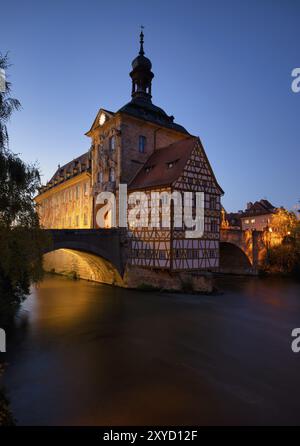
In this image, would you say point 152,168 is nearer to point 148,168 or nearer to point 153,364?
point 148,168

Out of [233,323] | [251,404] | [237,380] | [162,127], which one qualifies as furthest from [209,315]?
[162,127]

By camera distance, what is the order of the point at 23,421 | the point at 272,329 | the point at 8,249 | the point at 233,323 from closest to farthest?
the point at 23,421 < the point at 8,249 < the point at 272,329 < the point at 233,323

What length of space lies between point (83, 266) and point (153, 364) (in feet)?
61.0

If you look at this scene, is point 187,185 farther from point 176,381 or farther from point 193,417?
point 193,417

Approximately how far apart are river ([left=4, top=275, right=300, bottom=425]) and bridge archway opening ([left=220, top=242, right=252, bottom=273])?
45.8ft

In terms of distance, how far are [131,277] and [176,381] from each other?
13.7 meters

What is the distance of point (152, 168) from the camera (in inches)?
863

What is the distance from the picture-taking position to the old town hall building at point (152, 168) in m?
19.1

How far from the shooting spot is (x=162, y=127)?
2469 cm

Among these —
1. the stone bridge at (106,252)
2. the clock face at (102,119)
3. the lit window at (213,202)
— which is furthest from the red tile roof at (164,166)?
the clock face at (102,119)

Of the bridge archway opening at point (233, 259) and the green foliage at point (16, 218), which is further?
the bridge archway opening at point (233, 259)

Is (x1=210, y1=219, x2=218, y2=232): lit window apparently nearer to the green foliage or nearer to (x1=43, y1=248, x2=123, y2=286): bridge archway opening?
(x1=43, y1=248, x2=123, y2=286): bridge archway opening

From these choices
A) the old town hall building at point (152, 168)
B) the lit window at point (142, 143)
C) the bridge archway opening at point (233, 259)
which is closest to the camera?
the old town hall building at point (152, 168)

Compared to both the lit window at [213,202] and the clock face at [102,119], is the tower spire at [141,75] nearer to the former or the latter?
the clock face at [102,119]
